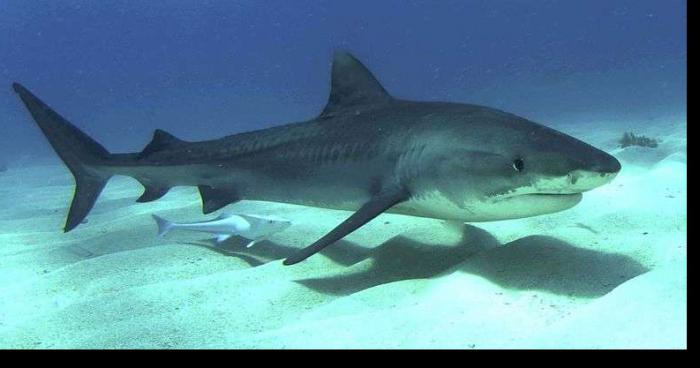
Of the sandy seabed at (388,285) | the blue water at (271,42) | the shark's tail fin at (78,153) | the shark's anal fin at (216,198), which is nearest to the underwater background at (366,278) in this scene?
the sandy seabed at (388,285)

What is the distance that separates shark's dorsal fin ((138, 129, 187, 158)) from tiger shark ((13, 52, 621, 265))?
0.01m

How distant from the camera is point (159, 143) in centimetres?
583

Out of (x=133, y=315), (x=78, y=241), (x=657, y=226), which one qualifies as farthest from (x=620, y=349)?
(x=78, y=241)

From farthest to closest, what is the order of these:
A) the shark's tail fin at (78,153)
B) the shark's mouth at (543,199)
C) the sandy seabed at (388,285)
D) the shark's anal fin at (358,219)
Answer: the shark's tail fin at (78,153) < the shark's anal fin at (358,219) < the shark's mouth at (543,199) < the sandy seabed at (388,285)

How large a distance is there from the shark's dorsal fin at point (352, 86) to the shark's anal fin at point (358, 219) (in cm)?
118

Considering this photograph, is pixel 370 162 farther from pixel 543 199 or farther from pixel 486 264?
pixel 543 199

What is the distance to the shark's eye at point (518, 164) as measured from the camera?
10.3 ft

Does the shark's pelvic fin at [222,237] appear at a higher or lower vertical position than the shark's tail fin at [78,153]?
lower

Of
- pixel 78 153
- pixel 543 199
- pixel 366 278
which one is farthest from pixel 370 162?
pixel 78 153

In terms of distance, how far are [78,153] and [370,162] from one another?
3565 mm

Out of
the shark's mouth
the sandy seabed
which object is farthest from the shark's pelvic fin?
the shark's mouth

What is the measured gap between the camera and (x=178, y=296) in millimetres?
3879

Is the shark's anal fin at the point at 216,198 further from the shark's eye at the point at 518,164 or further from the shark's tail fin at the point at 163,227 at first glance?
the shark's eye at the point at 518,164
